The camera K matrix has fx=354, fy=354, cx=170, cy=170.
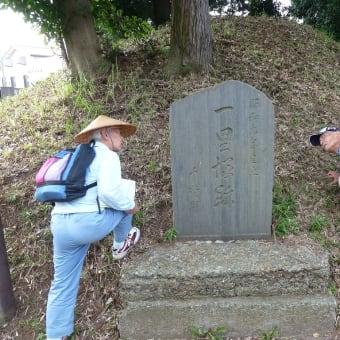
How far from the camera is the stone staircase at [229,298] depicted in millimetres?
2699

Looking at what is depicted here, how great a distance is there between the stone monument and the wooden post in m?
1.41

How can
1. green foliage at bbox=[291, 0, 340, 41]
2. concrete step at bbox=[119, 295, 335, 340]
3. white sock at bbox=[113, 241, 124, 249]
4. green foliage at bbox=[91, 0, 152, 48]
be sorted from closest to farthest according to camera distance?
concrete step at bbox=[119, 295, 335, 340]
white sock at bbox=[113, 241, 124, 249]
green foliage at bbox=[91, 0, 152, 48]
green foliage at bbox=[291, 0, 340, 41]

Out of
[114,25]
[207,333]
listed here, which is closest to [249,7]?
[114,25]

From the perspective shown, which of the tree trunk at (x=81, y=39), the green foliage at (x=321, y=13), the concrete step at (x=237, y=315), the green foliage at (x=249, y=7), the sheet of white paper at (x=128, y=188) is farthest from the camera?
the green foliage at (x=249, y=7)

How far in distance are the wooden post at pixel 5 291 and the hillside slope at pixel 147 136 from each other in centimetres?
9

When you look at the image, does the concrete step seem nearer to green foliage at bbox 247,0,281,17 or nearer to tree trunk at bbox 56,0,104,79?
tree trunk at bbox 56,0,104,79

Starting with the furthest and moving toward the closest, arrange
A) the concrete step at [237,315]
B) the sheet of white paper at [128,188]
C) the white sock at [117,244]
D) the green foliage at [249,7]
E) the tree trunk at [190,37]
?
the green foliage at [249,7]
the tree trunk at [190,37]
the white sock at [117,244]
the concrete step at [237,315]
the sheet of white paper at [128,188]

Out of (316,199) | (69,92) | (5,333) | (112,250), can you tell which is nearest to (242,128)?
(316,199)

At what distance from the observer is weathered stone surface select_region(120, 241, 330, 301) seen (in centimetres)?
270

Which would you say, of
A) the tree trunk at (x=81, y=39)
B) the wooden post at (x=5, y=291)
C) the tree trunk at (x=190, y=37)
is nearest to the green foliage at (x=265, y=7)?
the tree trunk at (x=190, y=37)

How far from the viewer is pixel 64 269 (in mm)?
2467

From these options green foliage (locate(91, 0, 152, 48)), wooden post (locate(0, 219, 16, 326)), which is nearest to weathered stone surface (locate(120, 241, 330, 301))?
wooden post (locate(0, 219, 16, 326))

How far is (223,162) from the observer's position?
3.03 m

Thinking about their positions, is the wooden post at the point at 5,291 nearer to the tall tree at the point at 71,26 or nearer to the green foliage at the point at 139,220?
the green foliage at the point at 139,220
